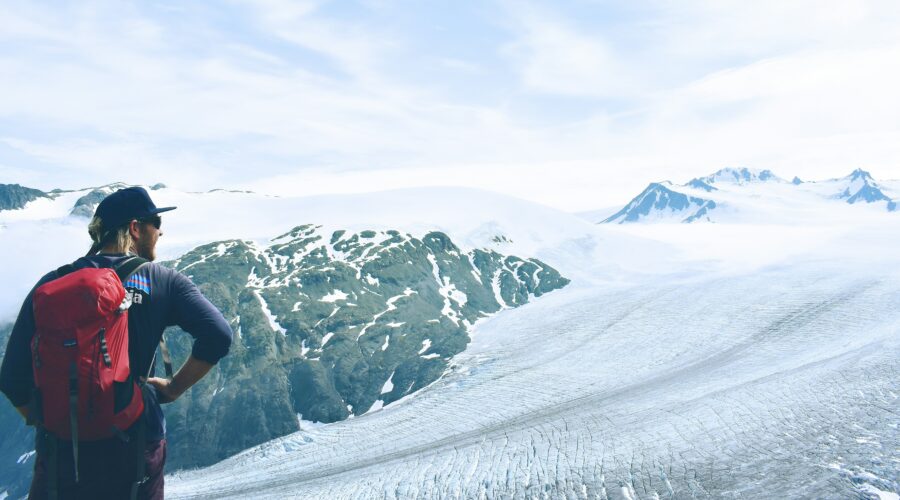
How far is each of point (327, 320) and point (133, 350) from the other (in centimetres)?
5456

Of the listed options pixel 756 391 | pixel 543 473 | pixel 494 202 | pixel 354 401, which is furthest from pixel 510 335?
pixel 494 202

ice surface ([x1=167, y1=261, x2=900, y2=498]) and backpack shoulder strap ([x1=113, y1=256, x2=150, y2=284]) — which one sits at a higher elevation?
backpack shoulder strap ([x1=113, y1=256, x2=150, y2=284])

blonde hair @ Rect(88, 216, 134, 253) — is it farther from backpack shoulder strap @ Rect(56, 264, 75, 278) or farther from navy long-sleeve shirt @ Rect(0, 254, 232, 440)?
backpack shoulder strap @ Rect(56, 264, 75, 278)

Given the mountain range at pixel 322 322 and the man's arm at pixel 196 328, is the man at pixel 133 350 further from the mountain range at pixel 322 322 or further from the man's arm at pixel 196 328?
the mountain range at pixel 322 322

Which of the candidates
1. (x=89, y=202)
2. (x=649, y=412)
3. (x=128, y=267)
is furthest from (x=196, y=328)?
(x=89, y=202)

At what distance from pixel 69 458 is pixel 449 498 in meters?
21.9

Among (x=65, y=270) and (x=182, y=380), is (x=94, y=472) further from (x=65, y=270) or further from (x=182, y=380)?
(x=65, y=270)

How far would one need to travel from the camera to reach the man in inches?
159

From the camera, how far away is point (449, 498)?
23.9 metres

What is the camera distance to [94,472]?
4043 millimetres

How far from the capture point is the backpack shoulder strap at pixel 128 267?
13.6 ft

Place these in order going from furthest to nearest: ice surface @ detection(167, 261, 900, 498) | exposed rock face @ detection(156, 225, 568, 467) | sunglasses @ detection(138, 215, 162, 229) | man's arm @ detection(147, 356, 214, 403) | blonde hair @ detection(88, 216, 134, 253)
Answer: exposed rock face @ detection(156, 225, 568, 467), ice surface @ detection(167, 261, 900, 498), sunglasses @ detection(138, 215, 162, 229), blonde hair @ detection(88, 216, 134, 253), man's arm @ detection(147, 356, 214, 403)

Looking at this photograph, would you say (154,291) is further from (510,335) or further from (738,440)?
(510,335)

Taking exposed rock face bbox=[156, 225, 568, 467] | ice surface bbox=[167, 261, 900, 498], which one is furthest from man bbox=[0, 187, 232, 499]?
exposed rock face bbox=[156, 225, 568, 467]
